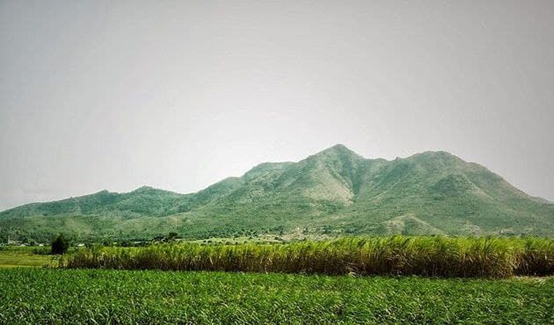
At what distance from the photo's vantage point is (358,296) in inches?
612

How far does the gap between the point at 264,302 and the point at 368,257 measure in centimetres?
1353

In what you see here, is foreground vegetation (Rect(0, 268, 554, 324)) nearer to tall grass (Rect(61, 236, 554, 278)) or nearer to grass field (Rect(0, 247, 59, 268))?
tall grass (Rect(61, 236, 554, 278))

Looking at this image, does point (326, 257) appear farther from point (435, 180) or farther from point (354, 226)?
point (435, 180)

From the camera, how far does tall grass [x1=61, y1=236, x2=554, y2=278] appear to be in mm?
24906

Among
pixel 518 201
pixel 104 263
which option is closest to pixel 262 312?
pixel 104 263

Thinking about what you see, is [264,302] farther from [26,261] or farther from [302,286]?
[26,261]

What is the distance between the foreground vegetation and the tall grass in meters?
5.62

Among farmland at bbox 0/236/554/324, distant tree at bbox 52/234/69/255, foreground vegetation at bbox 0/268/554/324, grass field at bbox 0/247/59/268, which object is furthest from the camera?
distant tree at bbox 52/234/69/255

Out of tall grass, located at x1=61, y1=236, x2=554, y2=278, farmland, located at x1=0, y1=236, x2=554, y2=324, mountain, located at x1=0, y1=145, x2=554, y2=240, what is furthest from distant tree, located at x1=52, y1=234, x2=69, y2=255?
mountain, located at x1=0, y1=145, x2=554, y2=240

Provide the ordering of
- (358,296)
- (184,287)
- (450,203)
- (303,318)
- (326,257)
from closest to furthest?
(303,318)
(358,296)
(184,287)
(326,257)
(450,203)

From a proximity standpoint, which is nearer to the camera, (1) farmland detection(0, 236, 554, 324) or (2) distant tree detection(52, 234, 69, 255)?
(1) farmland detection(0, 236, 554, 324)

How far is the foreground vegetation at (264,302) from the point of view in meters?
12.8

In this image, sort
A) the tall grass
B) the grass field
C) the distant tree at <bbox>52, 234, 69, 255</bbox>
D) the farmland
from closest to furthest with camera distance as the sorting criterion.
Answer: the farmland, the tall grass, the grass field, the distant tree at <bbox>52, 234, 69, 255</bbox>

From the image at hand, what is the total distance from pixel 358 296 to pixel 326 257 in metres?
11.0
